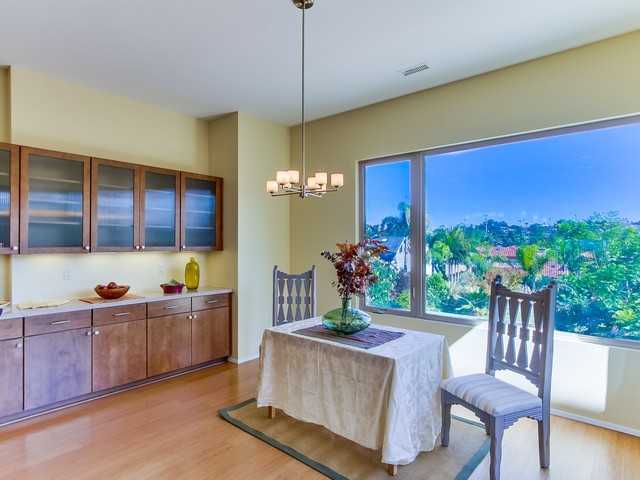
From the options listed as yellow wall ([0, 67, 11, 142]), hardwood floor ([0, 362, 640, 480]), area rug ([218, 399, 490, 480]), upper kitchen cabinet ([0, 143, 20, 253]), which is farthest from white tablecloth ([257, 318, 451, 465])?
yellow wall ([0, 67, 11, 142])

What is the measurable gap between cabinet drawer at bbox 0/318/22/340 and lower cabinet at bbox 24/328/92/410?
9cm

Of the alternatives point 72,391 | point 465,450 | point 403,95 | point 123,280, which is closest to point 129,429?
point 72,391

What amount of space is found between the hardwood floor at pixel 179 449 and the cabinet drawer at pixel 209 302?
1.09 metres

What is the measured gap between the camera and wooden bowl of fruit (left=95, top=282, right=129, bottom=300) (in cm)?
363

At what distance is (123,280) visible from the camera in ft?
13.6

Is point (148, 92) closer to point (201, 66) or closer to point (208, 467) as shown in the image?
point (201, 66)

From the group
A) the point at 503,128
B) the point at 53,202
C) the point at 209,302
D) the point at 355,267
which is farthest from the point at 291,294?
the point at 503,128

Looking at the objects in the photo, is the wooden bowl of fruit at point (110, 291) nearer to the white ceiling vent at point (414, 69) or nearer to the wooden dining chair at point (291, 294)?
the wooden dining chair at point (291, 294)

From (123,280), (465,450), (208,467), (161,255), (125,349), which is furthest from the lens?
(161,255)

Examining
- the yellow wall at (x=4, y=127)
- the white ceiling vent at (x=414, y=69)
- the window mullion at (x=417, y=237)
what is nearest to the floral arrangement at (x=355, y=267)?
the window mullion at (x=417, y=237)

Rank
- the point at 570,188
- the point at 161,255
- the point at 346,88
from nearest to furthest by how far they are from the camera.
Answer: the point at 570,188 < the point at 346,88 < the point at 161,255

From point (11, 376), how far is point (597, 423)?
4653 mm

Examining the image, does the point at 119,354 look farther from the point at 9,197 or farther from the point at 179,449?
the point at 9,197

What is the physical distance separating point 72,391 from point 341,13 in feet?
12.3
